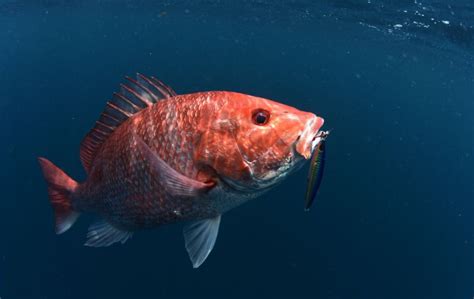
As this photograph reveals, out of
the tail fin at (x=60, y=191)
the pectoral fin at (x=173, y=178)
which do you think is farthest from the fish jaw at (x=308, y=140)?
the tail fin at (x=60, y=191)

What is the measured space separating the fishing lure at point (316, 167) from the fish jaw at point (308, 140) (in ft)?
0.07

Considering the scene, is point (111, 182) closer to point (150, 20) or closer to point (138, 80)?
point (138, 80)

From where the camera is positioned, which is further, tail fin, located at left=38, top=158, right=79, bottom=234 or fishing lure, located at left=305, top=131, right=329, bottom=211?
tail fin, located at left=38, top=158, right=79, bottom=234

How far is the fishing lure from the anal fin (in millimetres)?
1745

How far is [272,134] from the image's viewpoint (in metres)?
2.16

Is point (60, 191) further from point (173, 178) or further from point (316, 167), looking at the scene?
point (316, 167)

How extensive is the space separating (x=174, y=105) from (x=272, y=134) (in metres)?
0.78

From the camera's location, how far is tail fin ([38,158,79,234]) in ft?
10.8

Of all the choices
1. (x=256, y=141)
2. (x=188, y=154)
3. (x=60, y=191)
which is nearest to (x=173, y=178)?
(x=188, y=154)

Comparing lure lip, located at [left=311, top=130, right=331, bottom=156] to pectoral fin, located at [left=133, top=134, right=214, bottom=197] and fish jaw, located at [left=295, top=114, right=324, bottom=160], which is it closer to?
fish jaw, located at [left=295, top=114, right=324, bottom=160]

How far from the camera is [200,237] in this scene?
264 cm

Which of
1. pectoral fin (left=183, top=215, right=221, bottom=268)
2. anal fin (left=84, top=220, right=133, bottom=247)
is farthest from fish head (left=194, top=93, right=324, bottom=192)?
anal fin (left=84, top=220, right=133, bottom=247)

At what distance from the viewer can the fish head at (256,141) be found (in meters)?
2.11

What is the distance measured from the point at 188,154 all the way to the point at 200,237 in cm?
68
